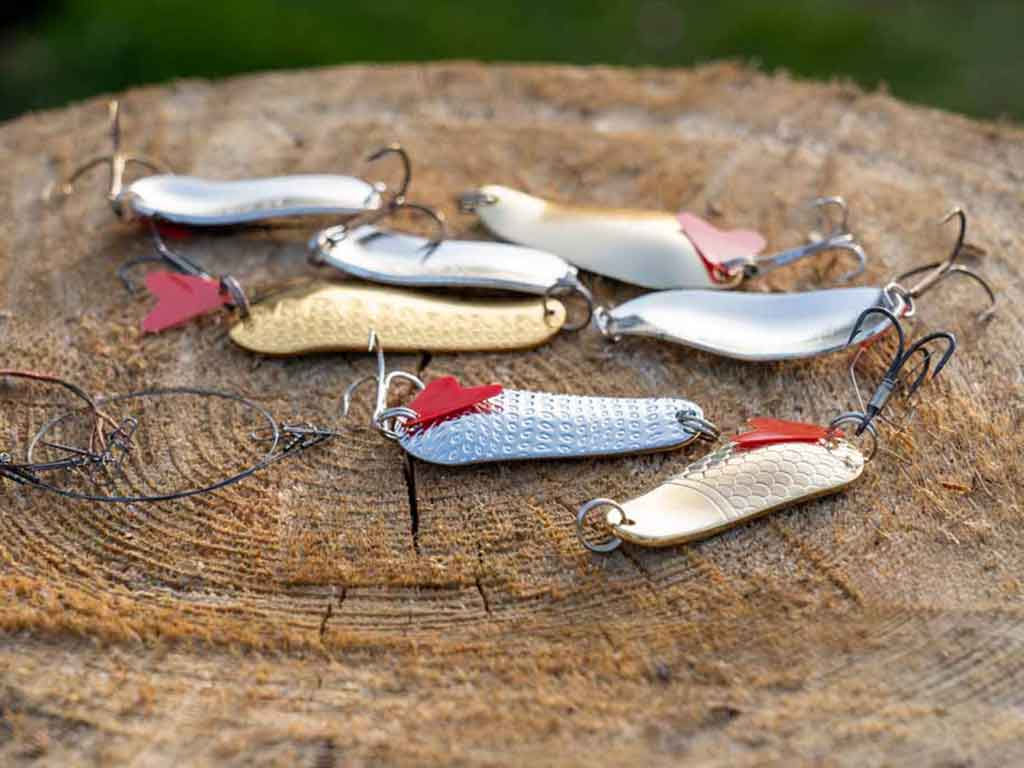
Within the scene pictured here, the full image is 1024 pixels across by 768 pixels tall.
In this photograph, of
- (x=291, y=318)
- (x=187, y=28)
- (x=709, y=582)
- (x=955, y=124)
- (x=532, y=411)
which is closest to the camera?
(x=709, y=582)

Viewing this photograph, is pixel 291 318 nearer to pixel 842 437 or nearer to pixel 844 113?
pixel 842 437

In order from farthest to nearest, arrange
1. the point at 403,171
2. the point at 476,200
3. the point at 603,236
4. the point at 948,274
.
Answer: the point at 403,171, the point at 476,200, the point at 603,236, the point at 948,274

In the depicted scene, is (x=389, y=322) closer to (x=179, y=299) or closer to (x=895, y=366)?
(x=179, y=299)

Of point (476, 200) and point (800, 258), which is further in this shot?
point (476, 200)

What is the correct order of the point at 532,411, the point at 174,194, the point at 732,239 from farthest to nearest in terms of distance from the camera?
the point at 174,194
the point at 732,239
the point at 532,411

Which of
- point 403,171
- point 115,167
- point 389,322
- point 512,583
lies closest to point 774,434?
point 512,583

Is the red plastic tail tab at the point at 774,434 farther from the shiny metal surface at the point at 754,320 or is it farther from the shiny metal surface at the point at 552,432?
the shiny metal surface at the point at 754,320

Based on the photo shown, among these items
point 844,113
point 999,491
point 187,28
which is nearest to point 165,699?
point 999,491

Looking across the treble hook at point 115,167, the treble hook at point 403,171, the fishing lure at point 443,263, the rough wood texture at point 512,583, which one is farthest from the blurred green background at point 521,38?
the fishing lure at point 443,263
